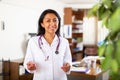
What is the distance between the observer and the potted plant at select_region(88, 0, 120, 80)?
0.49 meters

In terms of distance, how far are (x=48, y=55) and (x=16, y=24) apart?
2.57 m

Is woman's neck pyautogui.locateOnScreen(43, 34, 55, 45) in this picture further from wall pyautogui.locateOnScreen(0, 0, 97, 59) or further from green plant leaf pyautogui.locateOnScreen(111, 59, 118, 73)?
wall pyautogui.locateOnScreen(0, 0, 97, 59)

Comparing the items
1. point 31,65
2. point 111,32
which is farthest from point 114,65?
point 31,65

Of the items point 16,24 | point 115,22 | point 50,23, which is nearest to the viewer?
point 115,22

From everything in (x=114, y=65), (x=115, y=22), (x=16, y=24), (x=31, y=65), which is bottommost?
(x=31, y=65)

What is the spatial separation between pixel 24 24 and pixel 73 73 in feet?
7.30

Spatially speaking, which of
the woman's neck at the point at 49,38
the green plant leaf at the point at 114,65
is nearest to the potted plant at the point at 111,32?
the green plant leaf at the point at 114,65

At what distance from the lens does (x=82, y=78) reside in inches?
107

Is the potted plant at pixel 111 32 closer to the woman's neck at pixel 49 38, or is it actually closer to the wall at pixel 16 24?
the woman's neck at pixel 49 38

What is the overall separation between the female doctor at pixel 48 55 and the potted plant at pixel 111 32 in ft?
4.50

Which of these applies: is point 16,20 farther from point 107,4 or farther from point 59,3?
point 107,4

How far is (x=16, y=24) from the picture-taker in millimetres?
4336

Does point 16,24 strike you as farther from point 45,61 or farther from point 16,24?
point 45,61

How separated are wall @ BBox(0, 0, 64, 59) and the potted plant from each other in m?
3.57
